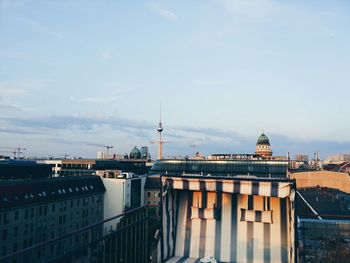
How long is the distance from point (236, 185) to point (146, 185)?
166 feet

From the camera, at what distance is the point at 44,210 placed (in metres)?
37.2

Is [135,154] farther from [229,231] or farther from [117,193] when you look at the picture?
[229,231]

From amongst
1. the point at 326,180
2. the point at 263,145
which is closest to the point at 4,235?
the point at 326,180

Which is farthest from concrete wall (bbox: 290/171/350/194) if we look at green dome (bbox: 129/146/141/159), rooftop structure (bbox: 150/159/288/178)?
green dome (bbox: 129/146/141/159)

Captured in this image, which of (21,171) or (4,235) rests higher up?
(21,171)

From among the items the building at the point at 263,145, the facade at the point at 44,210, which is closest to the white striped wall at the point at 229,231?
the facade at the point at 44,210

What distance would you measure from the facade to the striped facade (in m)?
19.4

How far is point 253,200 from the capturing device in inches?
459

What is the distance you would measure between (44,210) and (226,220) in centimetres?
3112

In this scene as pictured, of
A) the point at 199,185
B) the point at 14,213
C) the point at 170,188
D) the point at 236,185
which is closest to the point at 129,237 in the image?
the point at 170,188

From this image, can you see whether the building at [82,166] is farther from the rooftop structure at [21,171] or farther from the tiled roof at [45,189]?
the tiled roof at [45,189]

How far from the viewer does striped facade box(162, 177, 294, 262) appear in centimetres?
1098

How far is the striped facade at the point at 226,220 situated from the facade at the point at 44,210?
19367 millimetres

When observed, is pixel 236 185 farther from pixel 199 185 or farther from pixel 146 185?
pixel 146 185
